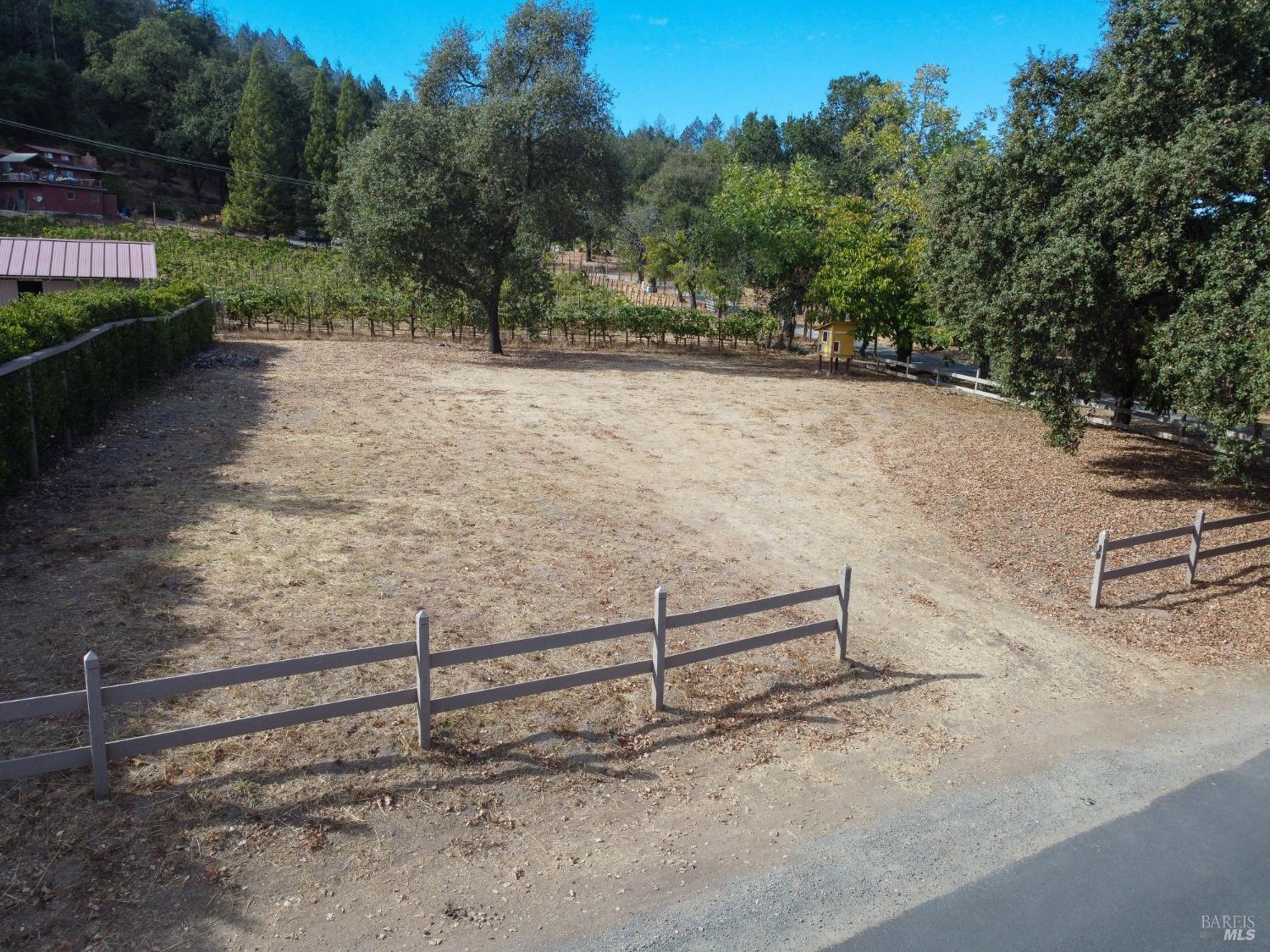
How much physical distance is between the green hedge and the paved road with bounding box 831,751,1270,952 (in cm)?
1143

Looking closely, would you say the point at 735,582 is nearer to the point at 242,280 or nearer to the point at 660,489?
the point at 660,489

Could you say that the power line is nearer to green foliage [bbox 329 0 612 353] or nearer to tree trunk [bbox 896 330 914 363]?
green foliage [bbox 329 0 612 353]

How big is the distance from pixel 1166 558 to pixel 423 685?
10.4m

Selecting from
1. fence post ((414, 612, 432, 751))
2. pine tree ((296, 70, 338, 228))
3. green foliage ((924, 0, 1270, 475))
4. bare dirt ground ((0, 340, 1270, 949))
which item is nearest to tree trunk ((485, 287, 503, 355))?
bare dirt ground ((0, 340, 1270, 949))

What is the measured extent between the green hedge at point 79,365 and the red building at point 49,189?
183 feet

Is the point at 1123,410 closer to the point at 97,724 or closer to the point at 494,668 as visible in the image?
the point at 494,668

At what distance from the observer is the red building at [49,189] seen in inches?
2549

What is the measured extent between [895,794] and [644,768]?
2.02 metres

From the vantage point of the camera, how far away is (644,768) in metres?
6.72

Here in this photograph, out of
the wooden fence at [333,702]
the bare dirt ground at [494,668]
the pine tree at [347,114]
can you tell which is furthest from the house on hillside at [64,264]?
the pine tree at [347,114]

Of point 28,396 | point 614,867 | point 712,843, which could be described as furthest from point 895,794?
point 28,396

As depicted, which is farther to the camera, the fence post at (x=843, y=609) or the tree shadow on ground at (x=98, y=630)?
the fence post at (x=843, y=609)

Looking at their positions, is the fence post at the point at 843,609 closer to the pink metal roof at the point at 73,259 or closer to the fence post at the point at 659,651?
the fence post at the point at 659,651

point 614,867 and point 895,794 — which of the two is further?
point 895,794
